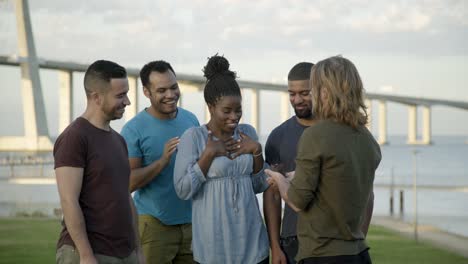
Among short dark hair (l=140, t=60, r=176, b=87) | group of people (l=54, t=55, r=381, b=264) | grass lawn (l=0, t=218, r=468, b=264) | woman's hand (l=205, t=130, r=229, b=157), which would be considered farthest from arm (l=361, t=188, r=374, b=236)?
grass lawn (l=0, t=218, r=468, b=264)

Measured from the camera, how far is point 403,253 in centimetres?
1212

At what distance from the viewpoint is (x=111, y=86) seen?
312 centimetres

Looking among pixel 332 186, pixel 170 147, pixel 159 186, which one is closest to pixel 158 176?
pixel 159 186

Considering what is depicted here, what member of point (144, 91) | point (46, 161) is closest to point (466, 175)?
point (46, 161)

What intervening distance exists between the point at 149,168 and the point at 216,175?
0.51 metres

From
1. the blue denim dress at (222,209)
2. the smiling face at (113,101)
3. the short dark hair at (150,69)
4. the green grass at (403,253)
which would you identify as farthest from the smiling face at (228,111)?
the green grass at (403,253)

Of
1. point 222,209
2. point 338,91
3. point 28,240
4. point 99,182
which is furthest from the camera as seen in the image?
point 28,240

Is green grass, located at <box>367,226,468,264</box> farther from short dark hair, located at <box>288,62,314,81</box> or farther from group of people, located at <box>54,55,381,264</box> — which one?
short dark hair, located at <box>288,62,314,81</box>

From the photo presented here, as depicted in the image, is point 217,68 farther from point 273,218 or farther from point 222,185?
point 273,218

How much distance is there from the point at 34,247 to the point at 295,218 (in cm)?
729

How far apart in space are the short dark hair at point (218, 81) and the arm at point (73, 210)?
0.59m

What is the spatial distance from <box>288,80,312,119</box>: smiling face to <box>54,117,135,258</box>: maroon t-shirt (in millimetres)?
758

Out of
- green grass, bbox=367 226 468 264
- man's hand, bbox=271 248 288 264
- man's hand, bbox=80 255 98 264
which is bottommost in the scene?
green grass, bbox=367 226 468 264

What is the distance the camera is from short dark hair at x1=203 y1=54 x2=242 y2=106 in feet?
10.7
